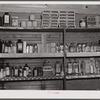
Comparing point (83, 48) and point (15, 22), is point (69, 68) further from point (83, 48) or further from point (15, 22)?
point (15, 22)

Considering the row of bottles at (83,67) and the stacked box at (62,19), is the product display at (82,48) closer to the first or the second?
the row of bottles at (83,67)

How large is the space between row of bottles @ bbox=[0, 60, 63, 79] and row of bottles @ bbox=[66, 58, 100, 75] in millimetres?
188

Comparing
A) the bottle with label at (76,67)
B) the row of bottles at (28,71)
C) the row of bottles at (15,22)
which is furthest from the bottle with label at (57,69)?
the row of bottles at (15,22)

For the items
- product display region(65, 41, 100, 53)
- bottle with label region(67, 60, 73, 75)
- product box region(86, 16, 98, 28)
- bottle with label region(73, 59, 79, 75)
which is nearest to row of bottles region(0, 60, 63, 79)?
bottle with label region(67, 60, 73, 75)

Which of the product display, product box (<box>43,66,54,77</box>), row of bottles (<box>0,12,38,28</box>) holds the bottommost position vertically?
product box (<box>43,66,54,77</box>)

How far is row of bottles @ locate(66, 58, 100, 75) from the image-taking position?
3012 millimetres

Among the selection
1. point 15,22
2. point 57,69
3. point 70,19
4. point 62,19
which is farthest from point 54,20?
point 57,69

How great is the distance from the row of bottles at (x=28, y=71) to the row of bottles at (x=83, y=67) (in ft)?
0.62

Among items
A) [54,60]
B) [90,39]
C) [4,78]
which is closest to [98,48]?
[90,39]

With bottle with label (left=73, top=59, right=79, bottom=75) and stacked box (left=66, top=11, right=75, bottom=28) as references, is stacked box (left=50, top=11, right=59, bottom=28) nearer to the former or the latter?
stacked box (left=66, top=11, right=75, bottom=28)

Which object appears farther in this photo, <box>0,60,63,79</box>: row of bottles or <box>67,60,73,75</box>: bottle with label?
<box>67,60,73,75</box>: bottle with label

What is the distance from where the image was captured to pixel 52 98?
4.47 ft

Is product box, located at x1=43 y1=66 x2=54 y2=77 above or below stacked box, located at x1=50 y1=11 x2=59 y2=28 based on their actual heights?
below

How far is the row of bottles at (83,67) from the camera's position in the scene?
9.88 ft
